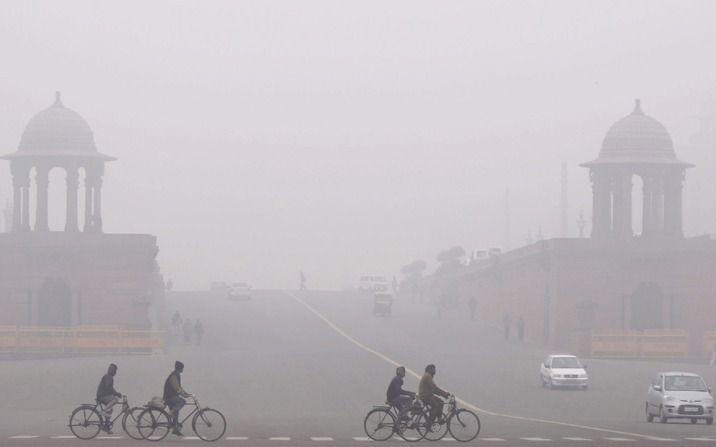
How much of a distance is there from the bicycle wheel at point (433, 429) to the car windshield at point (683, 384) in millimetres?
11832

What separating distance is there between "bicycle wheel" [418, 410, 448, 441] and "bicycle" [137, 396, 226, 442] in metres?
4.04

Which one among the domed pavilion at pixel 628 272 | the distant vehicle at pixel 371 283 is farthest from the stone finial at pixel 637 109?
the distant vehicle at pixel 371 283

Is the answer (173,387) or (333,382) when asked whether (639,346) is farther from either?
(173,387)

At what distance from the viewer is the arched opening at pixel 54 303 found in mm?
87500

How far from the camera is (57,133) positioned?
93.8 m

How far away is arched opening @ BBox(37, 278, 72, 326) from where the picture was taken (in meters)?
87.5

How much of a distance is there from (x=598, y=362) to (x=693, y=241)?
680 inches

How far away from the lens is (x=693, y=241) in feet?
291

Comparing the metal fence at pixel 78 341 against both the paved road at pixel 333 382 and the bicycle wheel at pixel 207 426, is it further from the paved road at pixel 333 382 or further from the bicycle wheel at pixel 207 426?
the bicycle wheel at pixel 207 426

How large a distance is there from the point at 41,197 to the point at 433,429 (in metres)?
64.4

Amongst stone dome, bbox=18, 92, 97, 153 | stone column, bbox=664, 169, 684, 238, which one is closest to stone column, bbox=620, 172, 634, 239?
stone column, bbox=664, 169, 684, 238

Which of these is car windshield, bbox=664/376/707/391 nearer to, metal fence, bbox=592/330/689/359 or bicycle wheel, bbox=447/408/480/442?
bicycle wheel, bbox=447/408/480/442

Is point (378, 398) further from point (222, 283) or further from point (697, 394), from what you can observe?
point (222, 283)

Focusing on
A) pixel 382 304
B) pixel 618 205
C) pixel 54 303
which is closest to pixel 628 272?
pixel 618 205
